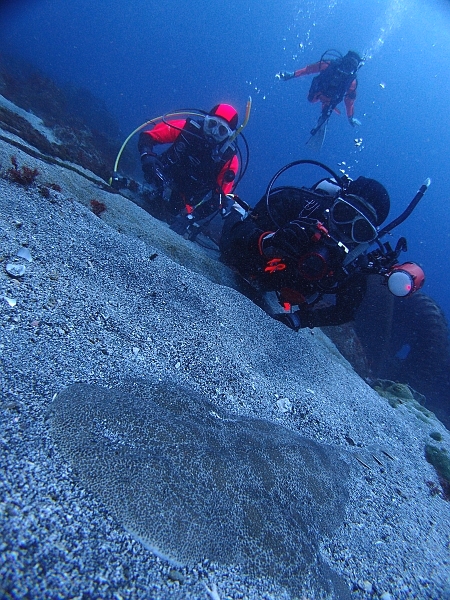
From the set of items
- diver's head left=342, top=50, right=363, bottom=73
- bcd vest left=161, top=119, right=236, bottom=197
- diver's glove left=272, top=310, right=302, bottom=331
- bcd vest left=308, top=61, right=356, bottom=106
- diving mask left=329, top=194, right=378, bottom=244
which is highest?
diver's head left=342, top=50, right=363, bottom=73

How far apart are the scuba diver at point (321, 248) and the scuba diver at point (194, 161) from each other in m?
2.56

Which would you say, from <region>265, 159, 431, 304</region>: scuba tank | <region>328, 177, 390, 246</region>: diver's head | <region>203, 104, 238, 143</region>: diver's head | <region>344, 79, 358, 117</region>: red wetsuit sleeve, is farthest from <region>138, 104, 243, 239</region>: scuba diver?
<region>344, 79, 358, 117</region>: red wetsuit sleeve

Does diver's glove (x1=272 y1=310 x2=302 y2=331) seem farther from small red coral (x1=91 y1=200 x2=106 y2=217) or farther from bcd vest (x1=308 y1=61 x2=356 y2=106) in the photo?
bcd vest (x1=308 y1=61 x2=356 y2=106)

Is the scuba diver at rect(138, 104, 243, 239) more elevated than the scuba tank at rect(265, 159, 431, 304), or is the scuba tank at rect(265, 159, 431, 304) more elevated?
the scuba tank at rect(265, 159, 431, 304)

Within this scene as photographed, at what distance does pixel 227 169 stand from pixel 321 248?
4787mm

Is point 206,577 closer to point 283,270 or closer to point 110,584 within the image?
point 110,584

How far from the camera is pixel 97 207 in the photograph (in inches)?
205

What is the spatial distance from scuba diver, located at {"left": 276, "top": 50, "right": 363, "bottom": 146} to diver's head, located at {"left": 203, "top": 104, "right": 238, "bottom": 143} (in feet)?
28.4

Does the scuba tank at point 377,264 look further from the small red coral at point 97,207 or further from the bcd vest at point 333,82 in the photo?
the bcd vest at point 333,82

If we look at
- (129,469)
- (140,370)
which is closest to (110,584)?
(129,469)

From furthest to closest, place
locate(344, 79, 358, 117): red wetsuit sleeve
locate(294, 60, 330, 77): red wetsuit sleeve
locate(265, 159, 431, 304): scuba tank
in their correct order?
locate(344, 79, 358, 117): red wetsuit sleeve, locate(294, 60, 330, 77): red wetsuit sleeve, locate(265, 159, 431, 304): scuba tank

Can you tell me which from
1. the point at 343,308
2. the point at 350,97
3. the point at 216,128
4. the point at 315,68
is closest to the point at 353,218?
the point at 343,308

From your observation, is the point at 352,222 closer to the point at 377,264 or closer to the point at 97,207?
the point at 377,264

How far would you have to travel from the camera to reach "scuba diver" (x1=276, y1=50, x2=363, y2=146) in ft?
47.8
